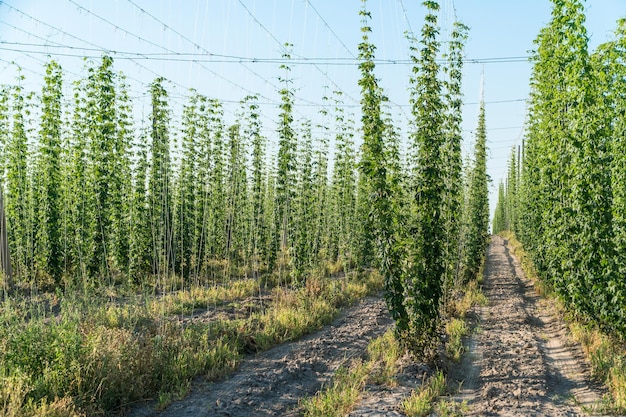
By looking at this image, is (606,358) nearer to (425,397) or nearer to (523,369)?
(523,369)

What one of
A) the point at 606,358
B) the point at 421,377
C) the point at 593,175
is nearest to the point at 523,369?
the point at 606,358

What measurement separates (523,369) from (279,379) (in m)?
3.75

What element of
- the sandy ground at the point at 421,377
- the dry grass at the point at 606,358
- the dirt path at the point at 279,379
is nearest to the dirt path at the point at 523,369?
the sandy ground at the point at 421,377

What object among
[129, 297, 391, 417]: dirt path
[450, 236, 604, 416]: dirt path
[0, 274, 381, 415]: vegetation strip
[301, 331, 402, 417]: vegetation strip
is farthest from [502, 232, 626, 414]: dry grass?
[0, 274, 381, 415]: vegetation strip

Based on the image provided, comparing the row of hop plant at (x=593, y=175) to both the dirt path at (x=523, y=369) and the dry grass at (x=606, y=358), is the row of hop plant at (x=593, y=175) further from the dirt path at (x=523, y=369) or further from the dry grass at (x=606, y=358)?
the dirt path at (x=523, y=369)

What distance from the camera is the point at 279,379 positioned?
705 cm

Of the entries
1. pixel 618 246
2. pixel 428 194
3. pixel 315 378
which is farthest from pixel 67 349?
pixel 618 246

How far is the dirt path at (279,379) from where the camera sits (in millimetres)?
6051

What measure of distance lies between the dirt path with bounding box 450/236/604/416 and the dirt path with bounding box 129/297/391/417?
1941mm

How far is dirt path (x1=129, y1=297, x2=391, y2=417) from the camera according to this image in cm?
605

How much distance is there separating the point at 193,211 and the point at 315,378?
8863 millimetres

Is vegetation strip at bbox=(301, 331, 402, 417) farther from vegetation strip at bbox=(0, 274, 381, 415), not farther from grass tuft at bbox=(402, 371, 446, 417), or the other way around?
vegetation strip at bbox=(0, 274, 381, 415)

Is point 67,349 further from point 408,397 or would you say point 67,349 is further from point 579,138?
point 579,138

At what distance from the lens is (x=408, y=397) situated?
6.49 meters
